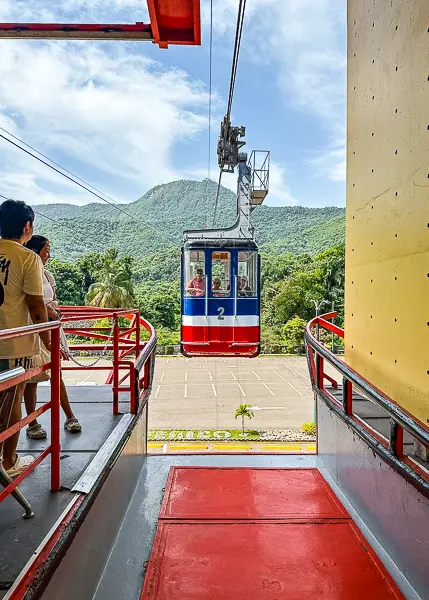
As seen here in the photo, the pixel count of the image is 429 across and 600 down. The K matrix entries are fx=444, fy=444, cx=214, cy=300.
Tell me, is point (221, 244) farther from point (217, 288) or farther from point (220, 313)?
point (220, 313)

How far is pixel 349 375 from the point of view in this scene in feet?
9.41

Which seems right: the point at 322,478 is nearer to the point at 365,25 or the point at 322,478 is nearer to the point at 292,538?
the point at 292,538

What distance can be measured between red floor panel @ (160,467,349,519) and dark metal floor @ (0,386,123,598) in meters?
0.76

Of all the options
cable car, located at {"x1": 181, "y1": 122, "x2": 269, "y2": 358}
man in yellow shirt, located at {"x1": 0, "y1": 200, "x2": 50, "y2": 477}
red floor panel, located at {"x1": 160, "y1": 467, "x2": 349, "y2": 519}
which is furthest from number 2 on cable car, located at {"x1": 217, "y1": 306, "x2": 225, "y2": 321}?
man in yellow shirt, located at {"x1": 0, "y1": 200, "x2": 50, "y2": 477}

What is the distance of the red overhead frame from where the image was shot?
12.3ft

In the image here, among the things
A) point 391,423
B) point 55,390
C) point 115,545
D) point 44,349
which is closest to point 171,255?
point 44,349

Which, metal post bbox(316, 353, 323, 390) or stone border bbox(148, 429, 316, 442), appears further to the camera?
stone border bbox(148, 429, 316, 442)

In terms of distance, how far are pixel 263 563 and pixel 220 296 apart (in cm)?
702

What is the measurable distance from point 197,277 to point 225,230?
1269 millimetres

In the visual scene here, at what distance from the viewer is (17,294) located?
2152mm

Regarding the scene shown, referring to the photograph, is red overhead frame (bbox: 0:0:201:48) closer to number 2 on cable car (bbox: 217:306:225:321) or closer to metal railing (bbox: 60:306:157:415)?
metal railing (bbox: 60:306:157:415)

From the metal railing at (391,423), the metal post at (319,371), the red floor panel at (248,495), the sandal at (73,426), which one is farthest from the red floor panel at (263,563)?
the metal post at (319,371)

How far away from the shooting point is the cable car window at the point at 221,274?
9.34 m

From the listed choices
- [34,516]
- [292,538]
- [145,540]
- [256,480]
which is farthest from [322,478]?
[34,516]
